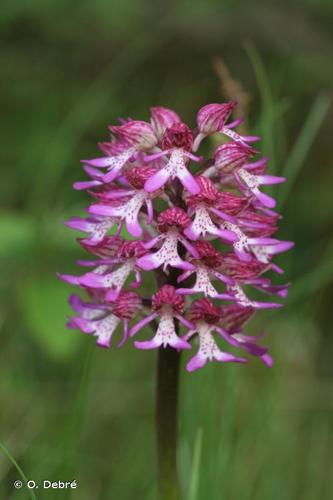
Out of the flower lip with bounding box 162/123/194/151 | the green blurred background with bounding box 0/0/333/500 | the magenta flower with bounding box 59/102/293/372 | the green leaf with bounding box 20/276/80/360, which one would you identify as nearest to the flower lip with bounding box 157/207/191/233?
the magenta flower with bounding box 59/102/293/372

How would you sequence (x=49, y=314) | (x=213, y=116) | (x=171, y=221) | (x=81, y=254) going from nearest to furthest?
(x=171, y=221) → (x=213, y=116) → (x=49, y=314) → (x=81, y=254)

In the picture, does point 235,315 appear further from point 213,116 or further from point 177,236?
point 213,116

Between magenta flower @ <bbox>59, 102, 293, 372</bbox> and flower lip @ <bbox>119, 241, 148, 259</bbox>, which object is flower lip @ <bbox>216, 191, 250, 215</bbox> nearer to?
magenta flower @ <bbox>59, 102, 293, 372</bbox>

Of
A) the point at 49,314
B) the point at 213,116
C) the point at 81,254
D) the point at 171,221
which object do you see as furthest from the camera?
the point at 81,254

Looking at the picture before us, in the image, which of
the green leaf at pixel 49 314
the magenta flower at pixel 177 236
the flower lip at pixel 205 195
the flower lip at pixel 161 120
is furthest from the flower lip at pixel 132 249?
the green leaf at pixel 49 314

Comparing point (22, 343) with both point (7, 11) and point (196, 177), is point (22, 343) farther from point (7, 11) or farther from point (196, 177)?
point (196, 177)

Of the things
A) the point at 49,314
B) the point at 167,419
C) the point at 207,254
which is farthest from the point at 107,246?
the point at 49,314

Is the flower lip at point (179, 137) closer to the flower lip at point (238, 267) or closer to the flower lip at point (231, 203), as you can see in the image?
the flower lip at point (231, 203)

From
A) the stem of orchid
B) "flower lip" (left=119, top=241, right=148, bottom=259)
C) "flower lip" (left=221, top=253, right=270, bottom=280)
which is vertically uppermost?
"flower lip" (left=119, top=241, right=148, bottom=259)
